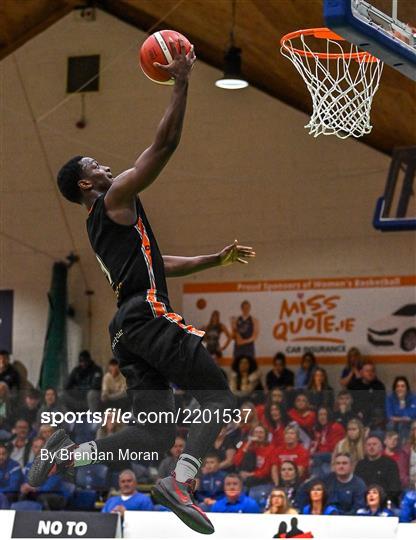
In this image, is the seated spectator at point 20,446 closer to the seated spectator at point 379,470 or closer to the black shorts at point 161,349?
the seated spectator at point 379,470

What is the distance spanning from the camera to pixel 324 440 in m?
12.9

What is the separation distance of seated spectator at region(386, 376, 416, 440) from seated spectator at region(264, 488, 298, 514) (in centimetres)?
141

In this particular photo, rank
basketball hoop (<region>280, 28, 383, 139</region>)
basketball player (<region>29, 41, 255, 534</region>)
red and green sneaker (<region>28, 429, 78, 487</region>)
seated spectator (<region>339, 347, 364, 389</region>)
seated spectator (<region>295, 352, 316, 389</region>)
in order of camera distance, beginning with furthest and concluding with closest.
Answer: seated spectator (<region>295, 352, 316, 389</region>)
seated spectator (<region>339, 347, 364, 389</region>)
basketball hoop (<region>280, 28, 383, 139</region>)
red and green sneaker (<region>28, 429, 78, 487</region>)
basketball player (<region>29, 41, 255, 534</region>)

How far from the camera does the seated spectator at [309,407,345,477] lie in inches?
499

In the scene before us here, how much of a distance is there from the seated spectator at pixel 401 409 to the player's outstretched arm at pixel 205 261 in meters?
5.61

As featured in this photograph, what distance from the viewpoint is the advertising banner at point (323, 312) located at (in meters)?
18.4

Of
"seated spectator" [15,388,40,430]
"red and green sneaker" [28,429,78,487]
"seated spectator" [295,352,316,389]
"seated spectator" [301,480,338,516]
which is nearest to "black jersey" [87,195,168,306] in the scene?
"red and green sneaker" [28,429,78,487]

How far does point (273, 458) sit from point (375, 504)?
4.18 feet

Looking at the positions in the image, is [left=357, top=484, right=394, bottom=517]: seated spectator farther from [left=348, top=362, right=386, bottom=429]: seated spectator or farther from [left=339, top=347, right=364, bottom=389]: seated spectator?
[left=339, top=347, right=364, bottom=389]: seated spectator

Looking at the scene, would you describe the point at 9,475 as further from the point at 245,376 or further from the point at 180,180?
the point at 180,180

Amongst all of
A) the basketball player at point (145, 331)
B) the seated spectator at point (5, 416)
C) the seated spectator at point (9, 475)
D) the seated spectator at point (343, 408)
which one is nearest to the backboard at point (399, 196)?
the seated spectator at point (343, 408)

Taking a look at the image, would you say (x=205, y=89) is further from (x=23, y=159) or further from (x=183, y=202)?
(x=23, y=159)

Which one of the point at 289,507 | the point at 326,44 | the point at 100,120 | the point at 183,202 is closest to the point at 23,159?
the point at 100,120

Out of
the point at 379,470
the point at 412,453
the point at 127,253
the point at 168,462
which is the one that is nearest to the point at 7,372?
the point at 168,462
